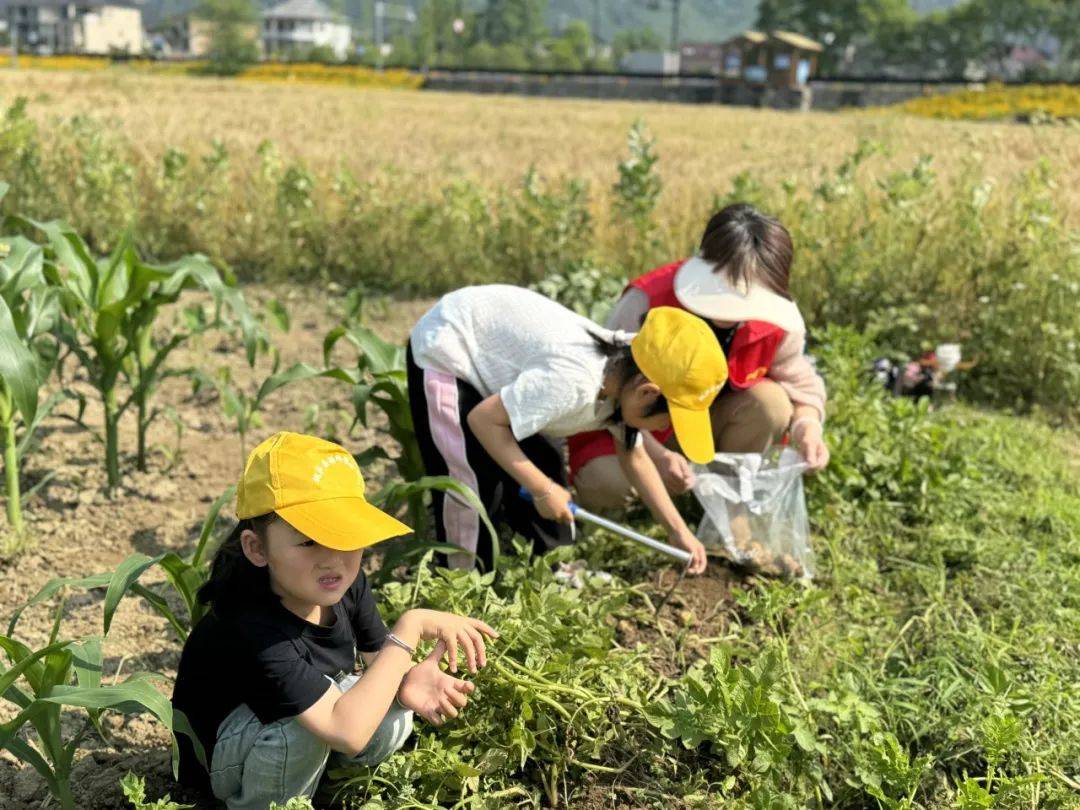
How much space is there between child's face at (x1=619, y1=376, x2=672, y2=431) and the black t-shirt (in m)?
0.75

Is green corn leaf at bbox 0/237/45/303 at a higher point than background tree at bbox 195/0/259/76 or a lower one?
lower

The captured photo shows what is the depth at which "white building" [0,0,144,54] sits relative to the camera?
324ft

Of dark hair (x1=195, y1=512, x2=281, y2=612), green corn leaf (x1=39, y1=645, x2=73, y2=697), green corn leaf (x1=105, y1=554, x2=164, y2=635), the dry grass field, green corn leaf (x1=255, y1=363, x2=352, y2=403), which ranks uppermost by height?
the dry grass field

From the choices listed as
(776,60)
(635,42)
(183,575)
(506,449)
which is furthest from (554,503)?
(635,42)

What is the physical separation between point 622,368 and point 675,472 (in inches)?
25.7

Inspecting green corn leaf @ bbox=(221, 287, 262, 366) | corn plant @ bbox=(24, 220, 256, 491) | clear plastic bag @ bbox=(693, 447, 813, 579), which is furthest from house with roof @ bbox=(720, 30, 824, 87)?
corn plant @ bbox=(24, 220, 256, 491)

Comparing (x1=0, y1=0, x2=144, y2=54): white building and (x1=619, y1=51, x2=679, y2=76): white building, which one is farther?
(x1=0, y1=0, x2=144, y2=54): white building

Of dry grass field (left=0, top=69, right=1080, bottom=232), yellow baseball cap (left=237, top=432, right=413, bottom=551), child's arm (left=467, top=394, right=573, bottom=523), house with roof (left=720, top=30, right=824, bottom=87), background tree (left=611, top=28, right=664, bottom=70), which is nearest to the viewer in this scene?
yellow baseball cap (left=237, top=432, right=413, bottom=551)

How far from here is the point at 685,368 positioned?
2201 millimetres

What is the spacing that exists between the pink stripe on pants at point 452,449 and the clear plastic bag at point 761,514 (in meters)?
0.69

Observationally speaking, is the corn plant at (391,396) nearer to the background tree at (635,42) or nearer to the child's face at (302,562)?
the child's face at (302,562)

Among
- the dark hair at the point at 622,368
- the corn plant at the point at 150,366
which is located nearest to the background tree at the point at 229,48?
the corn plant at the point at 150,366

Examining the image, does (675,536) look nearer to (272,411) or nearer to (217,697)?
(217,697)

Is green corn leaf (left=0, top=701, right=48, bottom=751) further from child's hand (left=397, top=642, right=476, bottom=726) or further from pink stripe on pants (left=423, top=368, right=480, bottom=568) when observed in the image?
pink stripe on pants (left=423, top=368, right=480, bottom=568)
